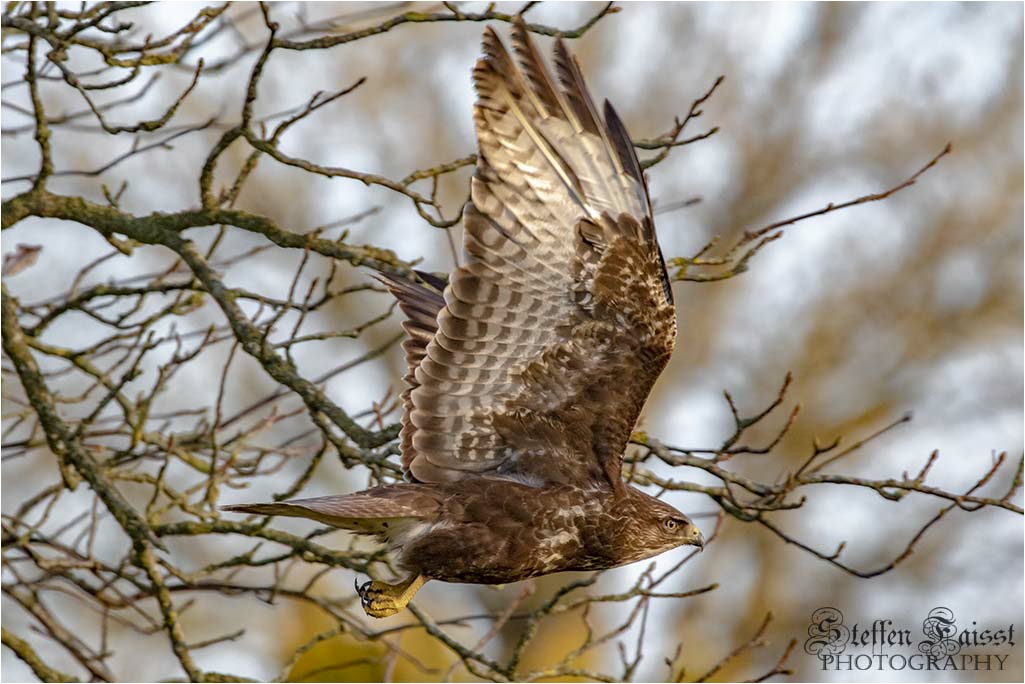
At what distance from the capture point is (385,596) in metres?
5.20

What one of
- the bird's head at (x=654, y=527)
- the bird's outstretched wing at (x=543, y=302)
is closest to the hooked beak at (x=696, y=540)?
the bird's head at (x=654, y=527)

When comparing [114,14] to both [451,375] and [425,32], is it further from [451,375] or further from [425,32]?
[425,32]

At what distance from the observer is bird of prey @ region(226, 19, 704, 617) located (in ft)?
15.9

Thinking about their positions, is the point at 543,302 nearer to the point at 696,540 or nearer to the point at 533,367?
the point at 533,367

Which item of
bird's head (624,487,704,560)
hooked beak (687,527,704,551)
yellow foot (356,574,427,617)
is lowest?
yellow foot (356,574,427,617)

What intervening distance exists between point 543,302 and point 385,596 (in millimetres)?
1163

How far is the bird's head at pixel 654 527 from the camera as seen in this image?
5340 millimetres

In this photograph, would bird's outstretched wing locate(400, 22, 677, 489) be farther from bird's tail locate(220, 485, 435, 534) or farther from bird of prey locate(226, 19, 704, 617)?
bird's tail locate(220, 485, 435, 534)

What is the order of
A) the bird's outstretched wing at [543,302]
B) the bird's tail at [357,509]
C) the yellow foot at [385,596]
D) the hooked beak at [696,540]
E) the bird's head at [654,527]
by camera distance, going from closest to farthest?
the bird's tail at [357,509]
the bird's outstretched wing at [543,302]
the yellow foot at [385,596]
the bird's head at [654,527]
the hooked beak at [696,540]

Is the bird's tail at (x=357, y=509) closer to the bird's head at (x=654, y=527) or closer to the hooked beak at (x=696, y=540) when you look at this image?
the bird's head at (x=654, y=527)

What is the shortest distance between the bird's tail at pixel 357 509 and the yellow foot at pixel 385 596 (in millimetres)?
212

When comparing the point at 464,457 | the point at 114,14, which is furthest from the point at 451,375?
the point at 114,14

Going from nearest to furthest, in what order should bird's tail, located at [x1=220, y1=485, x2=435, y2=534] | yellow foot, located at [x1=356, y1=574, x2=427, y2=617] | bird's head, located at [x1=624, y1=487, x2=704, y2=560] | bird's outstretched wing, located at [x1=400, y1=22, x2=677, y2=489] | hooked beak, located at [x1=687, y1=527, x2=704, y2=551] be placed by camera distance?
1. bird's tail, located at [x1=220, y1=485, x2=435, y2=534]
2. bird's outstretched wing, located at [x1=400, y1=22, x2=677, y2=489]
3. yellow foot, located at [x1=356, y1=574, x2=427, y2=617]
4. bird's head, located at [x1=624, y1=487, x2=704, y2=560]
5. hooked beak, located at [x1=687, y1=527, x2=704, y2=551]

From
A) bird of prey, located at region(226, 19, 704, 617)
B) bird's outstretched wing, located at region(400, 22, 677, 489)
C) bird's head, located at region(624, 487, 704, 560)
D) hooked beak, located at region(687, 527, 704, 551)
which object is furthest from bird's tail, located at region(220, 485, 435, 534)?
hooked beak, located at region(687, 527, 704, 551)
